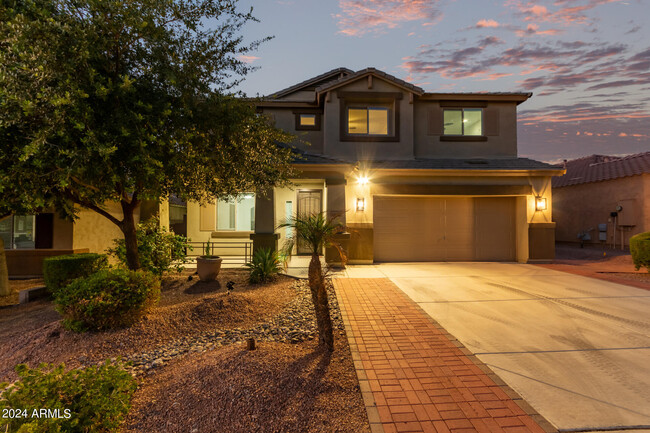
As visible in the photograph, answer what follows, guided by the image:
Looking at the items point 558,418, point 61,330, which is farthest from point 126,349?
point 558,418

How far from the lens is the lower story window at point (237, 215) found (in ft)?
44.8

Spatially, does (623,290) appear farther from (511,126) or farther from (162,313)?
(162,313)

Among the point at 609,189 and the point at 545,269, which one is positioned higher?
the point at 609,189

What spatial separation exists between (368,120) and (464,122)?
163 inches

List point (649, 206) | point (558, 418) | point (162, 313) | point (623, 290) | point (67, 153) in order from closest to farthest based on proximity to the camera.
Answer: point (558, 418) → point (67, 153) → point (162, 313) → point (623, 290) → point (649, 206)

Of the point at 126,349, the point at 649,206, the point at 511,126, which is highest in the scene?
the point at 511,126

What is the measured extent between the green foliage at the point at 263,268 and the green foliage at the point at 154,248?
6.27 feet

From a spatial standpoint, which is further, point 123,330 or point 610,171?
point 610,171

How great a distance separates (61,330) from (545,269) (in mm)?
12708

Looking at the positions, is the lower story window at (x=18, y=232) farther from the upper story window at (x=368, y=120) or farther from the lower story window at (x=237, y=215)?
the upper story window at (x=368, y=120)

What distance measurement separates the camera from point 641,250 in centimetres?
974

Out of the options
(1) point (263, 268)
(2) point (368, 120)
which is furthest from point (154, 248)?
(2) point (368, 120)

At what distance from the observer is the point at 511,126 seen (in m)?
13.3

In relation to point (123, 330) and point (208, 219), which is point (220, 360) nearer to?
point (123, 330)
